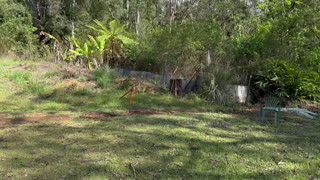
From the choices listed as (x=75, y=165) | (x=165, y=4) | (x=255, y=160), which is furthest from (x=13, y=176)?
(x=165, y=4)

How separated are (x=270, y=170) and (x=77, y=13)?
19.3 meters

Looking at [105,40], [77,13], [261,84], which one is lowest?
[261,84]

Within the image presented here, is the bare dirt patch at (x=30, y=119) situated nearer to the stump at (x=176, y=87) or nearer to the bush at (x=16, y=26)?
the stump at (x=176, y=87)

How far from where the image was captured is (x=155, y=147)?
416 centimetres

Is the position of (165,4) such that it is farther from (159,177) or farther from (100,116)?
(159,177)

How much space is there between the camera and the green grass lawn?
330 centimetres

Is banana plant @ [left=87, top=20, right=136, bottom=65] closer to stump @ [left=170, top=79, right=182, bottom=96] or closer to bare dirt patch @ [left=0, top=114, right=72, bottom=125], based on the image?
stump @ [left=170, top=79, right=182, bottom=96]

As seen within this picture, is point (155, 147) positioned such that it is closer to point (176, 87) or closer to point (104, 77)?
point (176, 87)

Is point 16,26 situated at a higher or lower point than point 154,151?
higher

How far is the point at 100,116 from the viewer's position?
6.50m

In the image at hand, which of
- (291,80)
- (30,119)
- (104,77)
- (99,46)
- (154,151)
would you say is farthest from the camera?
(99,46)

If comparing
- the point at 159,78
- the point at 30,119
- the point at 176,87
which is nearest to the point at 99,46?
the point at 159,78

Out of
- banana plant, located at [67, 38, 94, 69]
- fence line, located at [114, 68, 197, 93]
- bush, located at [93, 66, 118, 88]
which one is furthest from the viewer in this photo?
banana plant, located at [67, 38, 94, 69]

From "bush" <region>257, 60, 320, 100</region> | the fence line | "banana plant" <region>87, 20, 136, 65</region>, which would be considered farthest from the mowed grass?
"banana plant" <region>87, 20, 136, 65</region>
